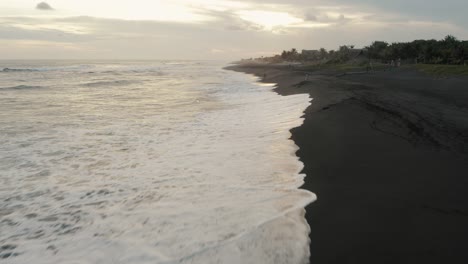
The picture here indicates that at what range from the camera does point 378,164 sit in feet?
23.9

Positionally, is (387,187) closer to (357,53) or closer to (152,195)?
(152,195)

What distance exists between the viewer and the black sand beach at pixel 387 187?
4.26 m

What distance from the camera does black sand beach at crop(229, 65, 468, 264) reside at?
168 inches

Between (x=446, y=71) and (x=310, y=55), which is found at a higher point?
(x=310, y=55)

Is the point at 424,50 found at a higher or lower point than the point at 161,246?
higher

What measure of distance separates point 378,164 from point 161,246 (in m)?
4.93

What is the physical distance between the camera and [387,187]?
6070mm

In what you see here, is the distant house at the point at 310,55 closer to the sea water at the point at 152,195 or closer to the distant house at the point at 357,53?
the distant house at the point at 357,53

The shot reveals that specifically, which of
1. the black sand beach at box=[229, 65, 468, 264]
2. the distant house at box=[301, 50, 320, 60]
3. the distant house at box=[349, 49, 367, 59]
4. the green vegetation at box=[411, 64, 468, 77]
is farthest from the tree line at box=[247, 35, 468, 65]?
the black sand beach at box=[229, 65, 468, 264]

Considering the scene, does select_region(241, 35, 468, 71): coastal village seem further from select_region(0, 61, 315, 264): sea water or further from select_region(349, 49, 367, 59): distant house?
select_region(0, 61, 315, 264): sea water

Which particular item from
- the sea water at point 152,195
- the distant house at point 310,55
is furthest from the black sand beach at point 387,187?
the distant house at point 310,55

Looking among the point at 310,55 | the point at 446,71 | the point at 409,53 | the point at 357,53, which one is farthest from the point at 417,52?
the point at 310,55

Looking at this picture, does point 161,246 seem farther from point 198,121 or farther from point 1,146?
point 198,121

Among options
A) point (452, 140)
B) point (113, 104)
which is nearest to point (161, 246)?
point (452, 140)
